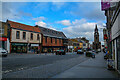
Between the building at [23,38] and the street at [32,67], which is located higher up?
the building at [23,38]

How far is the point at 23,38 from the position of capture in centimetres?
3928

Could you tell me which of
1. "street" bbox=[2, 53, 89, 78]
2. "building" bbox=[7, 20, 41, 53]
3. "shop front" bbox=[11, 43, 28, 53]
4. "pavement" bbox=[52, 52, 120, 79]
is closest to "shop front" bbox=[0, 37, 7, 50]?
"building" bbox=[7, 20, 41, 53]

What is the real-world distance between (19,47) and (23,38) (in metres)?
3.07

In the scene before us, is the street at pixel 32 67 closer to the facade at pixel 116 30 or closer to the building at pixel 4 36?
the facade at pixel 116 30

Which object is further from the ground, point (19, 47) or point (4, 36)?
point (4, 36)

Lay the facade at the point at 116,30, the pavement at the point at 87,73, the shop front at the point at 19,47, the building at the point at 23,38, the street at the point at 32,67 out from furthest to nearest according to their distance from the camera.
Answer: the shop front at the point at 19,47, the building at the point at 23,38, the facade at the point at 116,30, the street at the point at 32,67, the pavement at the point at 87,73

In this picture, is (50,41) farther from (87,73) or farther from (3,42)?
(87,73)

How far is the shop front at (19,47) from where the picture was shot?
118 ft

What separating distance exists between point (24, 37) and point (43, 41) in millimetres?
9263

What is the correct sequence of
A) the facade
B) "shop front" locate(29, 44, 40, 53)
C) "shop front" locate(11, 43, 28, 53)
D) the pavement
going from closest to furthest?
the pavement < the facade < "shop front" locate(11, 43, 28, 53) < "shop front" locate(29, 44, 40, 53)

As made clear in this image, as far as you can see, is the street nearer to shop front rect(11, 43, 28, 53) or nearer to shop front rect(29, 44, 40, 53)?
shop front rect(11, 43, 28, 53)

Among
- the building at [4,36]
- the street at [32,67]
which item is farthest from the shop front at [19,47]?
the street at [32,67]

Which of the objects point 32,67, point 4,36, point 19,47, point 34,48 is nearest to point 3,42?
point 4,36

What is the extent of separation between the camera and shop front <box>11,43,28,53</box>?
3603 centimetres
